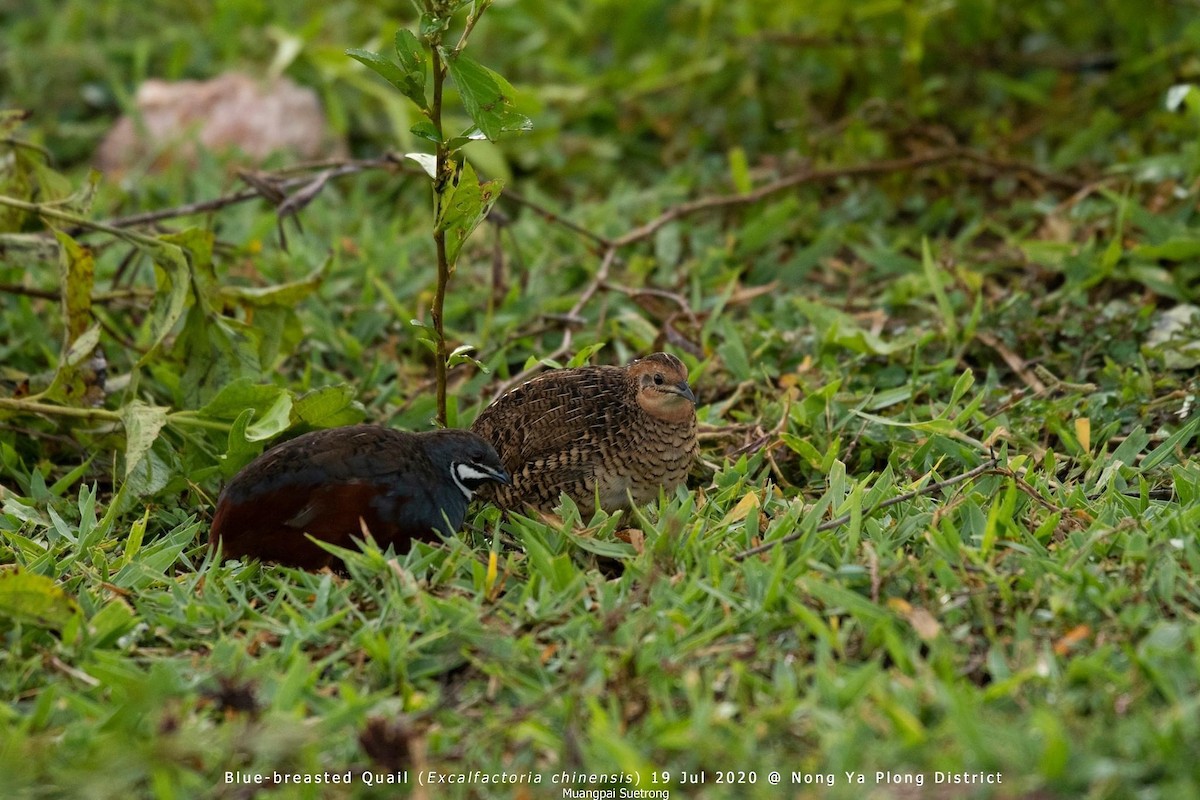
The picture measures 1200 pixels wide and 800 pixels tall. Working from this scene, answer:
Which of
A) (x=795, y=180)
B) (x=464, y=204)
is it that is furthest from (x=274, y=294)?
(x=795, y=180)

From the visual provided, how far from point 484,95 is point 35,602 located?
1.91m

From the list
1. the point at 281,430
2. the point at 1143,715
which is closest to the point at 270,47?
the point at 281,430

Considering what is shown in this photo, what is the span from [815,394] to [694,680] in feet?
6.39

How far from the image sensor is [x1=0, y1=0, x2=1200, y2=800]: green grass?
10.9 feet

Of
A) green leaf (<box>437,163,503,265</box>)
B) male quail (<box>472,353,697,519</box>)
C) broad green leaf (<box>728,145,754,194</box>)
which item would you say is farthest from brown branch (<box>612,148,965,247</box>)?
green leaf (<box>437,163,503,265</box>)

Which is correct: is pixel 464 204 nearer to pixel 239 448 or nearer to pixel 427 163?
pixel 427 163

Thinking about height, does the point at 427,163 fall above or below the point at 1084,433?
above

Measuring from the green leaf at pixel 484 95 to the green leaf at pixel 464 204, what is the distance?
5.7 inches

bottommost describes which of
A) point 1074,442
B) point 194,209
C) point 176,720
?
point 1074,442

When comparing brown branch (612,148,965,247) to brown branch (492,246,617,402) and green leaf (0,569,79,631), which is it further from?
green leaf (0,569,79,631)

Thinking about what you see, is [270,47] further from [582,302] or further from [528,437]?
[528,437]

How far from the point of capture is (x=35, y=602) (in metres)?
3.81

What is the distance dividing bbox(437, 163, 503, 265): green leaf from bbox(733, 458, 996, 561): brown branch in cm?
130

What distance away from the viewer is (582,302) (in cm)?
593
